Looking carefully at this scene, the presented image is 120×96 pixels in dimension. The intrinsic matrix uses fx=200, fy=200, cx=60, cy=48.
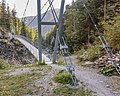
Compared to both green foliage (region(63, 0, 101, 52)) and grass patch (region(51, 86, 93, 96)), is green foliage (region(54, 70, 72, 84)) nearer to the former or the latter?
grass patch (region(51, 86, 93, 96))

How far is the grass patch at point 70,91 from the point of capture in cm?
311

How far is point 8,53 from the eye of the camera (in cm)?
1105

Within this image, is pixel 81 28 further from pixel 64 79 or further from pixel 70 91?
pixel 70 91

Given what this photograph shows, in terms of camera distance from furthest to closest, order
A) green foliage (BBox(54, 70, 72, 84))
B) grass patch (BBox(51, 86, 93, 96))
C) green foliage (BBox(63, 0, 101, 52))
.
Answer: green foliage (BBox(63, 0, 101, 52))
green foliage (BBox(54, 70, 72, 84))
grass patch (BBox(51, 86, 93, 96))

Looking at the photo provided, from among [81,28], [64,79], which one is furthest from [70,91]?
[81,28]

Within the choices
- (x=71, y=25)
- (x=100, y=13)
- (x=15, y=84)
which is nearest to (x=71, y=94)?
(x=15, y=84)

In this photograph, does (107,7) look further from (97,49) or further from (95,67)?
(95,67)

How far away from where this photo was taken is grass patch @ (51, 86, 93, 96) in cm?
311

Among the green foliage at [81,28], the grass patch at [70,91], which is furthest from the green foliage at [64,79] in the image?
the green foliage at [81,28]

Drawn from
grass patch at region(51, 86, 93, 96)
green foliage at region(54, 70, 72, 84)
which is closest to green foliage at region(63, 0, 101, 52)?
green foliage at region(54, 70, 72, 84)

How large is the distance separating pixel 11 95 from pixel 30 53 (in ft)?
33.6

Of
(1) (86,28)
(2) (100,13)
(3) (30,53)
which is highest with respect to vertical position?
(2) (100,13)

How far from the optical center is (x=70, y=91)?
10.6 ft

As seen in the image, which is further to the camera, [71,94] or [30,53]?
[30,53]
